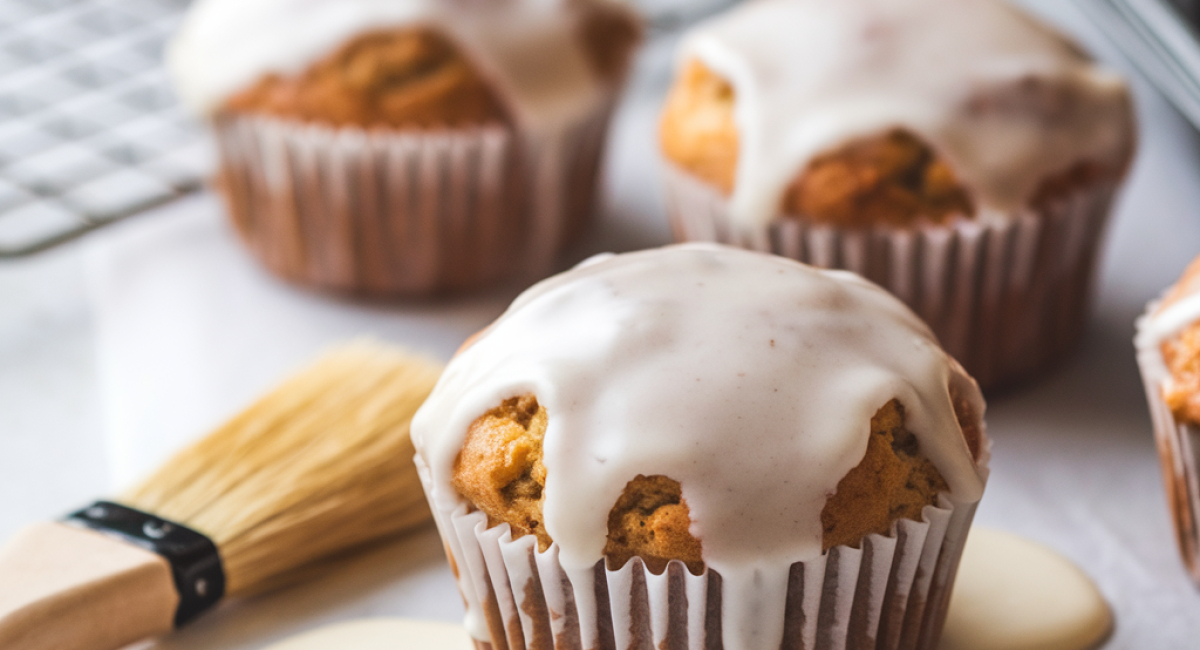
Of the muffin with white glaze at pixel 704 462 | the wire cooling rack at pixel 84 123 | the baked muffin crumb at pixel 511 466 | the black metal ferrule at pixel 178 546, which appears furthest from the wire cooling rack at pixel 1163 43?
the wire cooling rack at pixel 84 123

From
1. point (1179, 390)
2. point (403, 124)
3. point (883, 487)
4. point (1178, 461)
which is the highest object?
point (403, 124)

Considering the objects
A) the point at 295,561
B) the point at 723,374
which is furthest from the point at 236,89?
the point at 723,374

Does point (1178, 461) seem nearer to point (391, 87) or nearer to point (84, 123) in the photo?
point (391, 87)

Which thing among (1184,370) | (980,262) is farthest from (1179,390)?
(980,262)

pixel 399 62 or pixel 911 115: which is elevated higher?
pixel 399 62

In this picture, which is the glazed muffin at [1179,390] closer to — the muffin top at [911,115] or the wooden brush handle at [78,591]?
the muffin top at [911,115]

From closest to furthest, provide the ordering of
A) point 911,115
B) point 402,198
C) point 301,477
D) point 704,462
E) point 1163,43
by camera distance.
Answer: point 704,462
point 301,477
point 911,115
point 1163,43
point 402,198

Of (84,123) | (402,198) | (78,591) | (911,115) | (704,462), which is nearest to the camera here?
(704,462)
